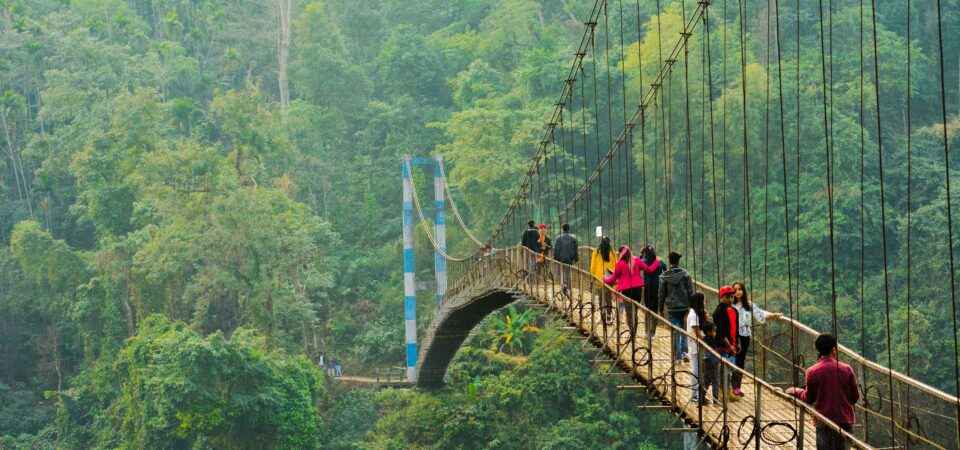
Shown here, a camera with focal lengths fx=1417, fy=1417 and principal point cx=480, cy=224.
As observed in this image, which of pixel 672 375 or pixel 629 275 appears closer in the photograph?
pixel 672 375

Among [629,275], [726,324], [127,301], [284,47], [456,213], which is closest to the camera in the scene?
[726,324]

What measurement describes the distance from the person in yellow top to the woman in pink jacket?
0.62 feet

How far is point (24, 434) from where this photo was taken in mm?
26531

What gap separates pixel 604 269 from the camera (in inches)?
428

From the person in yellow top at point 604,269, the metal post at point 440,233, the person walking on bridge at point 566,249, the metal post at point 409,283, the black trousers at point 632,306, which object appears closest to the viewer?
the black trousers at point 632,306

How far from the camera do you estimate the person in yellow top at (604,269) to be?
33.0 ft

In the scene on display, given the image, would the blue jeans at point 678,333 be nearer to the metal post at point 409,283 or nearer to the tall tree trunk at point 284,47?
the metal post at point 409,283

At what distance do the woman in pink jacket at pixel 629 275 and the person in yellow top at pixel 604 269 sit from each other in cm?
19

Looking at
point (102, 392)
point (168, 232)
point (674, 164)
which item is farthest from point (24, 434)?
point (674, 164)

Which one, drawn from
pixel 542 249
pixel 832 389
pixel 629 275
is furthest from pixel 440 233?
pixel 832 389

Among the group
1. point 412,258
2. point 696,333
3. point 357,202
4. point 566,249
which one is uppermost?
point 357,202

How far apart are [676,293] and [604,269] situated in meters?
2.66

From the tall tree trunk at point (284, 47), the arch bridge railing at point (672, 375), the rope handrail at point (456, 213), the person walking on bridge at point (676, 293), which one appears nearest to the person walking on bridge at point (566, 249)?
the arch bridge railing at point (672, 375)

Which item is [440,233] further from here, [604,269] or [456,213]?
[604,269]
